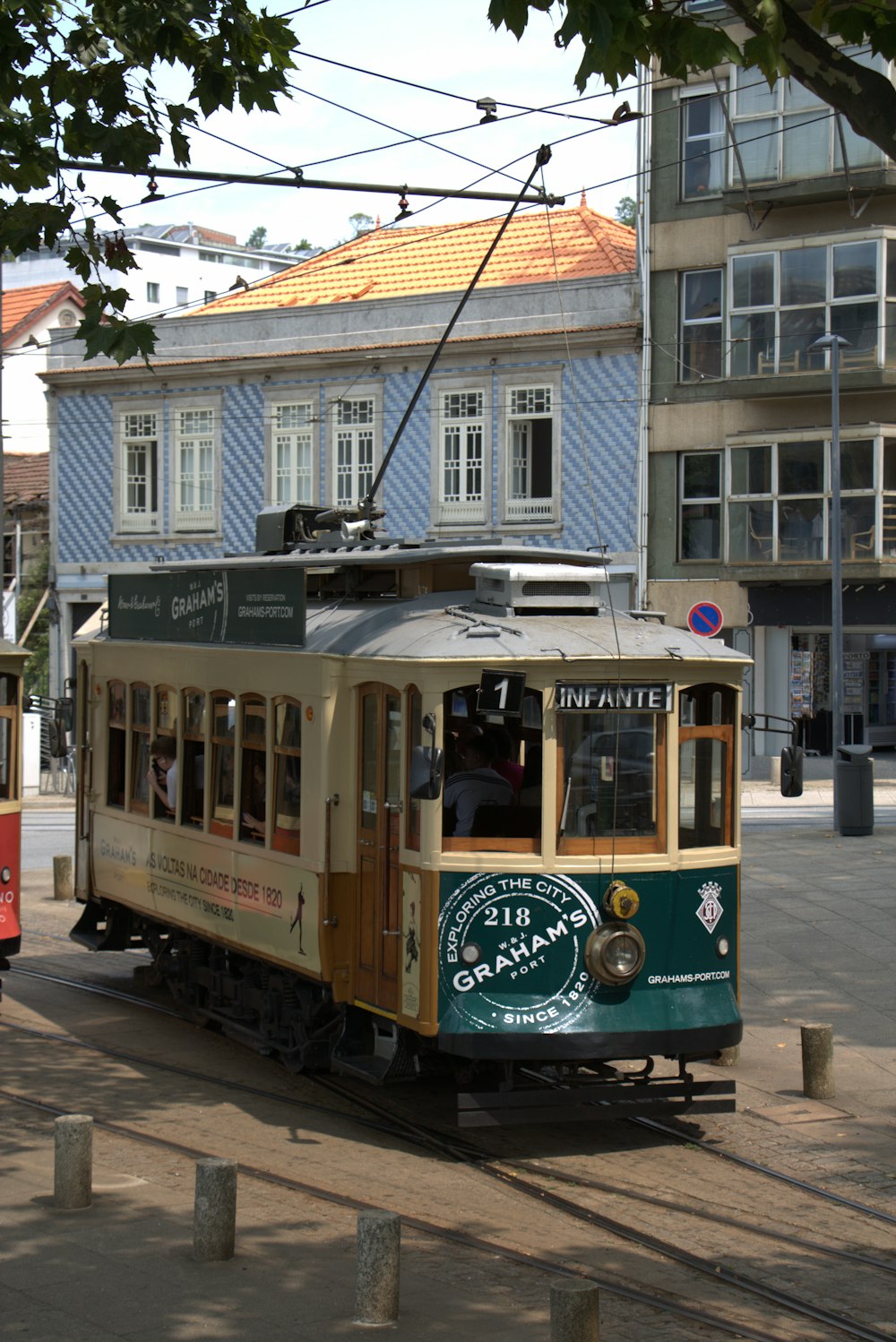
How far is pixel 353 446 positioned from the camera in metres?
33.5

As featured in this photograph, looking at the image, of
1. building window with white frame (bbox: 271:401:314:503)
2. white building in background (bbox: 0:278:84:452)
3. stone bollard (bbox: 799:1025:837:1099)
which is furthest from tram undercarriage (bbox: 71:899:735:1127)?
white building in background (bbox: 0:278:84:452)

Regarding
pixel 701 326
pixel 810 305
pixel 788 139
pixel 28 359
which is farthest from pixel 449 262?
pixel 28 359

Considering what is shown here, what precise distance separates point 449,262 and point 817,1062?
82.8ft

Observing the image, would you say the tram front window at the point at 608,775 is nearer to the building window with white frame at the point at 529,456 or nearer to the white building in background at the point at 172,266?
the building window with white frame at the point at 529,456

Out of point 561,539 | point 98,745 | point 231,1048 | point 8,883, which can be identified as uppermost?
point 561,539

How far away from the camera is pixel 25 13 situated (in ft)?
33.6

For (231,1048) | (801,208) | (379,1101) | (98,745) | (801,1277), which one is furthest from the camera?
(801,208)

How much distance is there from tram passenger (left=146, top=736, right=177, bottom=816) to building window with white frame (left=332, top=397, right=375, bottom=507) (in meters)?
20.2

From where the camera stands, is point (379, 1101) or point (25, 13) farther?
Result: point (379, 1101)

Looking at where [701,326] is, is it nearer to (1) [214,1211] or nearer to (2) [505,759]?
(2) [505,759]

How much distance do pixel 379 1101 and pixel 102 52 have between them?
6.48 m

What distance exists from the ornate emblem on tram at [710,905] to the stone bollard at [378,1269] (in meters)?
3.44

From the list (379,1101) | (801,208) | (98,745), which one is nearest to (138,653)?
(98,745)

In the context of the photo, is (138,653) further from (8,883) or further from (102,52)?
(102,52)
